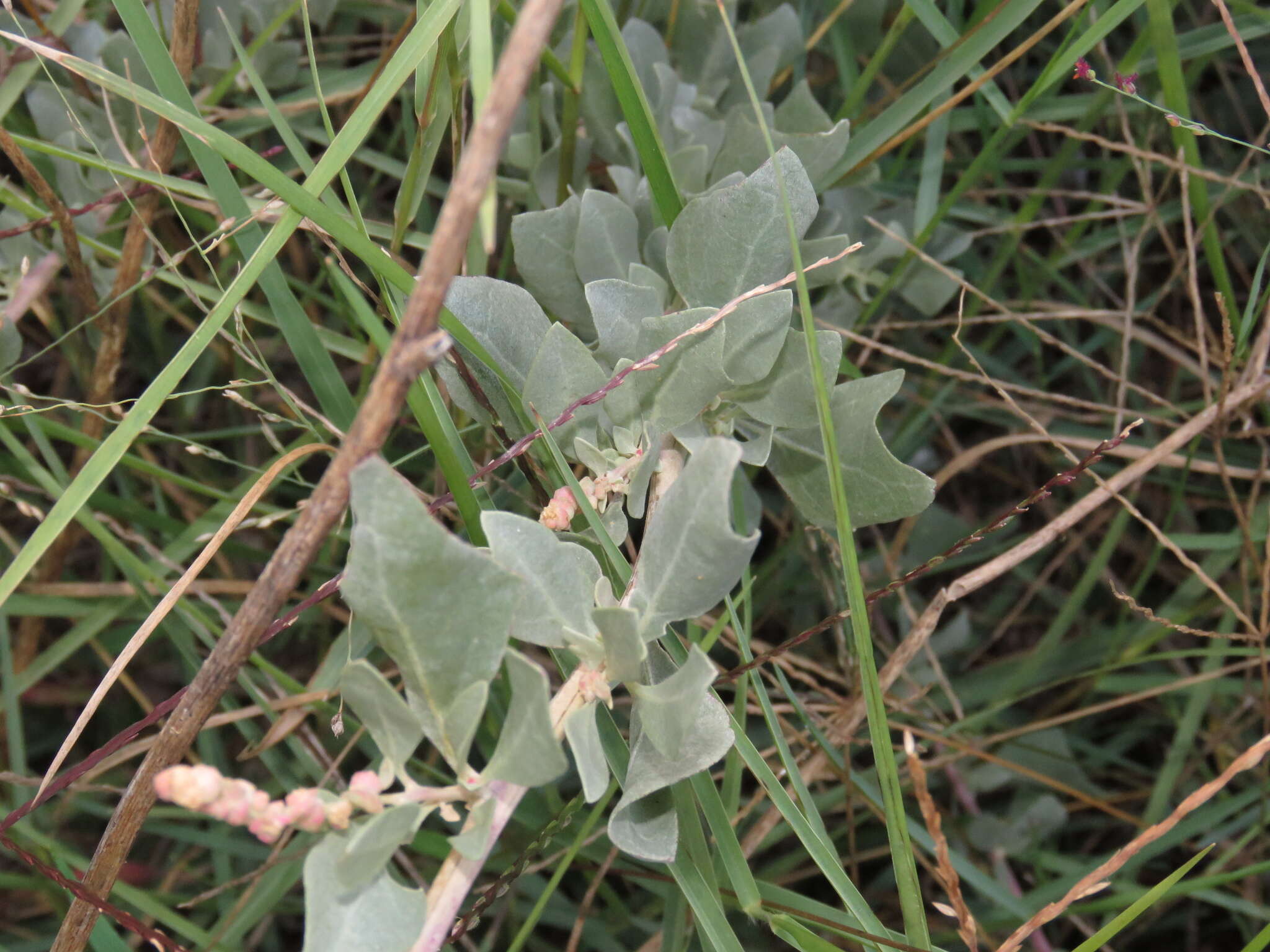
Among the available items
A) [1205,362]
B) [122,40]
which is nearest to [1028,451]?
[1205,362]

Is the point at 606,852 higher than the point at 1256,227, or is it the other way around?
the point at 1256,227

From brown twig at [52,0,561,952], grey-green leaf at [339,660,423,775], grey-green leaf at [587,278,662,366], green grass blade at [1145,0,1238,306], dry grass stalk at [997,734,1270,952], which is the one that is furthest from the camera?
green grass blade at [1145,0,1238,306]

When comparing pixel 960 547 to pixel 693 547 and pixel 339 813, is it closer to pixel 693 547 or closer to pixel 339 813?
pixel 693 547

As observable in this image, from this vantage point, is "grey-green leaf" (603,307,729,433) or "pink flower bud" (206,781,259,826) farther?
"grey-green leaf" (603,307,729,433)

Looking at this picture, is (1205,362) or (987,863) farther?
(987,863)

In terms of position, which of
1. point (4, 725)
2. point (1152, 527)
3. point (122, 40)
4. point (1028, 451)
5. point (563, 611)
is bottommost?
point (1028, 451)

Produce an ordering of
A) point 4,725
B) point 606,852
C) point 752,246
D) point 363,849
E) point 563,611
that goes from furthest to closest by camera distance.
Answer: point 4,725 → point 606,852 → point 752,246 → point 563,611 → point 363,849

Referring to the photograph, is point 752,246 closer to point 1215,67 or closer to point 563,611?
point 563,611

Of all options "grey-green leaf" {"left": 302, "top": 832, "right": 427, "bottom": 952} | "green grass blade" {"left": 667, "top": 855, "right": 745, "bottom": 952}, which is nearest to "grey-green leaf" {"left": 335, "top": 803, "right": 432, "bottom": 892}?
"grey-green leaf" {"left": 302, "top": 832, "right": 427, "bottom": 952}

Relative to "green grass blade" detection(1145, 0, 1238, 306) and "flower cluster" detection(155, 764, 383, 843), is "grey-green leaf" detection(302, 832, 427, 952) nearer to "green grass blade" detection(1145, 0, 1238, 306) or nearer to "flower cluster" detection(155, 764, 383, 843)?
"flower cluster" detection(155, 764, 383, 843)
